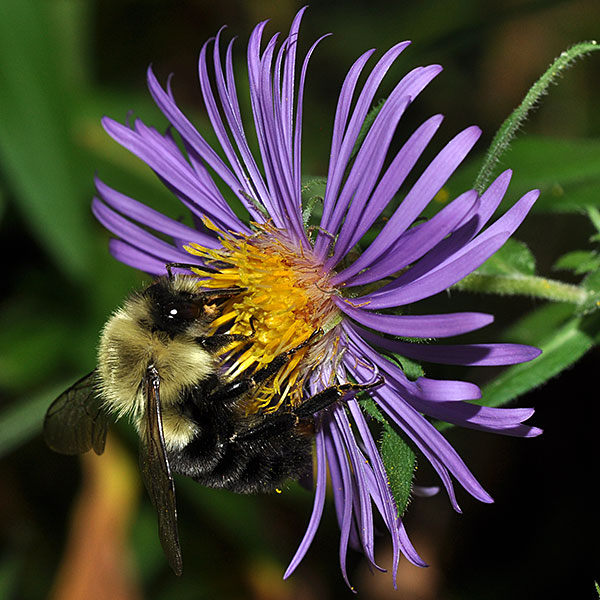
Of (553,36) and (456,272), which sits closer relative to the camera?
(456,272)

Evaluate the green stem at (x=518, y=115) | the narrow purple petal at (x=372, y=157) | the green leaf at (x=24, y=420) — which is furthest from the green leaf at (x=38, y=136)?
the green stem at (x=518, y=115)

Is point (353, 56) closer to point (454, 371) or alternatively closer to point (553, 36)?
point (553, 36)

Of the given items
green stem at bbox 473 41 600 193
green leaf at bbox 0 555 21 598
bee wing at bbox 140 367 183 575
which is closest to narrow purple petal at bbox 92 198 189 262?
bee wing at bbox 140 367 183 575

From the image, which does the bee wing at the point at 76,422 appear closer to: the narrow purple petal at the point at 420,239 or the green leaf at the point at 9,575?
the narrow purple petal at the point at 420,239

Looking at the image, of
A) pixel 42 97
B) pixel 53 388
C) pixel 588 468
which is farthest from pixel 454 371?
pixel 42 97

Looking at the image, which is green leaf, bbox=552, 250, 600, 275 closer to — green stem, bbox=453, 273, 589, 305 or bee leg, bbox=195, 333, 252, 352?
green stem, bbox=453, 273, 589, 305

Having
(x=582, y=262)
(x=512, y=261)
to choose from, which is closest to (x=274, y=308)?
(x=512, y=261)
